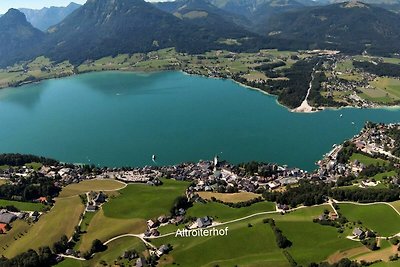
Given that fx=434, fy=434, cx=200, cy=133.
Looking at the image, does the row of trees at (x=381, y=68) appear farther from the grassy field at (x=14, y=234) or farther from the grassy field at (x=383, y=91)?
the grassy field at (x=14, y=234)

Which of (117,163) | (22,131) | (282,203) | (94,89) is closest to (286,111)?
(117,163)

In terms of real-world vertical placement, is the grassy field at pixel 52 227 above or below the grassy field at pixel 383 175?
above

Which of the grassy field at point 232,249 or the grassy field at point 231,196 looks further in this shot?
the grassy field at point 231,196

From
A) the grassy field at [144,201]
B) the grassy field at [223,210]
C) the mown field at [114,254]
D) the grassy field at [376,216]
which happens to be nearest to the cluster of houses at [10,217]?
the grassy field at [144,201]

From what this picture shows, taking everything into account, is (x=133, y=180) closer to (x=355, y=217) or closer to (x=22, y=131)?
(x=355, y=217)

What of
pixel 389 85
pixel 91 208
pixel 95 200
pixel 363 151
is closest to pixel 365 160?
pixel 363 151

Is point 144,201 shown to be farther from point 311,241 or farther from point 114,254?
point 311,241

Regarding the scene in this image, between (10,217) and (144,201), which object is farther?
(144,201)
